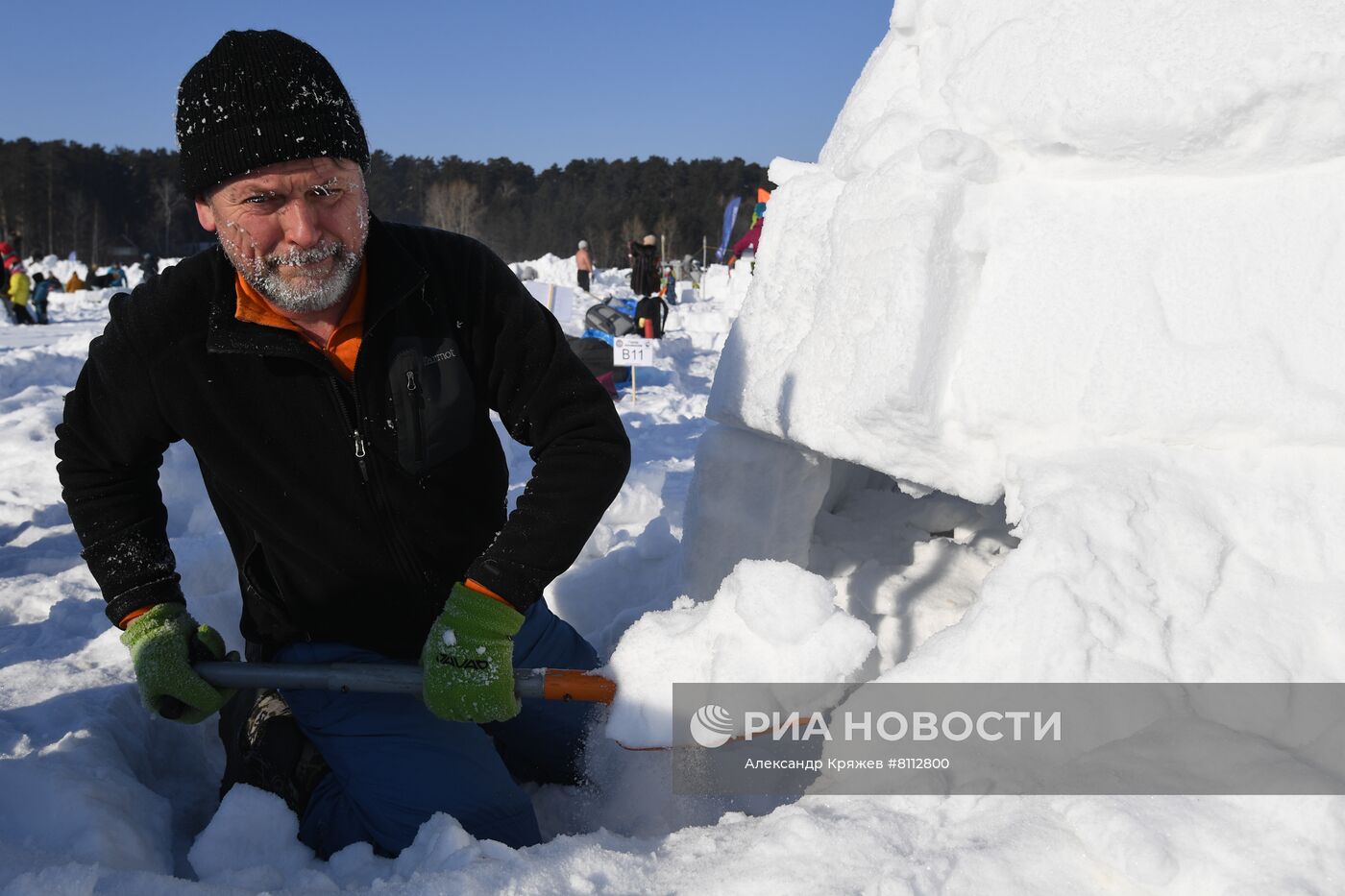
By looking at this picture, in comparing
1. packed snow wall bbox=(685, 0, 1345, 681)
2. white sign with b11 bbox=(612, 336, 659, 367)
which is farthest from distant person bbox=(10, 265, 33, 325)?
packed snow wall bbox=(685, 0, 1345, 681)

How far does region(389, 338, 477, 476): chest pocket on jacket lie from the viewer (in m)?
1.81

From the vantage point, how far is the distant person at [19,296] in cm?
1373

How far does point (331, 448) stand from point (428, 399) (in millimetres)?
218

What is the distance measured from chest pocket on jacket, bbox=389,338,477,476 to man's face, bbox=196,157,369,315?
18cm

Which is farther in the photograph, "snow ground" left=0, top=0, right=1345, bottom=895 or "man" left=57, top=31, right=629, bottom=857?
"man" left=57, top=31, right=629, bottom=857

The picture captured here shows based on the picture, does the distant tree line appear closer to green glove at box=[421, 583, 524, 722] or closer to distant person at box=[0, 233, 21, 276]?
distant person at box=[0, 233, 21, 276]

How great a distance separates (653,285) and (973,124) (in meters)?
11.4

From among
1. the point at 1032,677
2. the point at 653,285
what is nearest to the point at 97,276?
the point at 653,285

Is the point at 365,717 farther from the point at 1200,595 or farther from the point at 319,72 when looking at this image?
the point at 1200,595

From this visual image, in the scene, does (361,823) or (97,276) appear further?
(97,276)

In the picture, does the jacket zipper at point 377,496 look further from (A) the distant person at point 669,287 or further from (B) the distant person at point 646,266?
(A) the distant person at point 669,287

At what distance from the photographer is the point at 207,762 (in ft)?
7.04

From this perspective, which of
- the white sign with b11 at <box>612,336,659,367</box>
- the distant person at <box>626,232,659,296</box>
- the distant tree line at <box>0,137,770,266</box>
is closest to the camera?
the white sign with b11 at <box>612,336,659,367</box>

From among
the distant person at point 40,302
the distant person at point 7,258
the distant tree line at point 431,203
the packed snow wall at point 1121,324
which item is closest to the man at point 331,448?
the packed snow wall at point 1121,324
